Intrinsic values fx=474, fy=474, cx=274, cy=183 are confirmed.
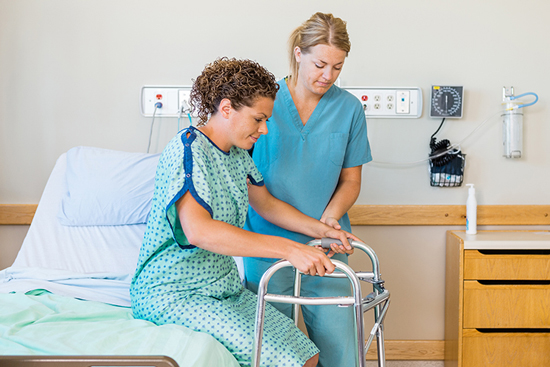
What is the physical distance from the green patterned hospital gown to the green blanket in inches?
2.0

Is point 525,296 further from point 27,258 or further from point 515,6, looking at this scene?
point 27,258

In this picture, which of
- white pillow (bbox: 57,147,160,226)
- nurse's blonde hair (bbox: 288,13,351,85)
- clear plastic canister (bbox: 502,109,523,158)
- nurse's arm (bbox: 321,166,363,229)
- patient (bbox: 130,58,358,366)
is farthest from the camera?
clear plastic canister (bbox: 502,109,523,158)

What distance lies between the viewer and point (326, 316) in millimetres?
1488

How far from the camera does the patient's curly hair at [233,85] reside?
1195mm

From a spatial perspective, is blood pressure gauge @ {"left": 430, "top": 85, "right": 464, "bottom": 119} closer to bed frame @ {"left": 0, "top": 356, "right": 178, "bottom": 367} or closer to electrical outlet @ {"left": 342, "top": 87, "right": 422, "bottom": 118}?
electrical outlet @ {"left": 342, "top": 87, "right": 422, "bottom": 118}

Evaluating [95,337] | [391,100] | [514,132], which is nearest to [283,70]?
[391,100]

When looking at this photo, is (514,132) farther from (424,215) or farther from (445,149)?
(424,215)

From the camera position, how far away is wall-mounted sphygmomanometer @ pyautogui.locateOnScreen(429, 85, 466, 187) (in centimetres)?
220

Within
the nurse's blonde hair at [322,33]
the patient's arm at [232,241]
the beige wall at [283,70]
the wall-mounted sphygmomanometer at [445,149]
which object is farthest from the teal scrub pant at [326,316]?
the wall-mounted sphygmomanometer at [445,149]

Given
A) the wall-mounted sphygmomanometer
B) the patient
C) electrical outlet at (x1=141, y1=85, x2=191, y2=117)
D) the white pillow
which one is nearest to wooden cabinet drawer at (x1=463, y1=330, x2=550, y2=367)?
the wall-mounted sphygmomanometer

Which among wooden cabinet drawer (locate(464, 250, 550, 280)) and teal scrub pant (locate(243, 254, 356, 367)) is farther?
wooden cabinet drawer (locate(464, 250, 550, 280))

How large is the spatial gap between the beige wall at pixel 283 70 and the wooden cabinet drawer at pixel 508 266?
12.6 inches

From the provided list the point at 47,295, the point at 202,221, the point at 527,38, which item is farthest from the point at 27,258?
the point at 527,38

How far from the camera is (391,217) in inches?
89.6
